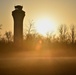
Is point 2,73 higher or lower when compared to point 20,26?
lower

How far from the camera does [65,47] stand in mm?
71562

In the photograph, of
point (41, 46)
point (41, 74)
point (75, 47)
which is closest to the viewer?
point (41, 74)

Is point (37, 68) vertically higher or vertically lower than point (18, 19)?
lower

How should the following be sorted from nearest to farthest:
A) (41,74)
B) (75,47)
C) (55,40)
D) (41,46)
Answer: (41,74)
(75,47)
(41,46)
(55,40)

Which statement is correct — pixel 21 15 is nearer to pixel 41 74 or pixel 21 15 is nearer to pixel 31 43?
pixel 31 43

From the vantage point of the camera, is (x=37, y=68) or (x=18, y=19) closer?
(x=37, y=68)

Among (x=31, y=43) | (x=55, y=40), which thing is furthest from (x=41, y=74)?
(x=55, y=40)

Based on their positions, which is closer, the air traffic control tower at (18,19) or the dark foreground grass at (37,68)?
the dark foreground grass at (37,68)

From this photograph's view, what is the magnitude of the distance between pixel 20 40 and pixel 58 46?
34.0 ft

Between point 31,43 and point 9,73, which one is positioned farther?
point 31,43

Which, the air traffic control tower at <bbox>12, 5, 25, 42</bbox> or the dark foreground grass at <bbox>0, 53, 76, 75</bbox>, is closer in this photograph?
the dark foreground grass at <bbox>0, 53, 76, 75</bbox>

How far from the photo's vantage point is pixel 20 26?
77.3 m

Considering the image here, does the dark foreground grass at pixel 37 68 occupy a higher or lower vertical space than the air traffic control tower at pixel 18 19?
lower

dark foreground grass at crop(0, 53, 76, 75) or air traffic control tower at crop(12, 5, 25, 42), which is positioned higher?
air traffic control tower at crop(12, 5, 25, 42)
